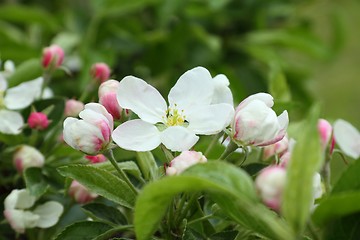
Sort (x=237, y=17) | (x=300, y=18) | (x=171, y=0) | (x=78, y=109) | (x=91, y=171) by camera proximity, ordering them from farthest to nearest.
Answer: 1. (x=300, y=18)
2. (x=237, y=17)
3. (x=171, y=0)
4. (x=78, y=109)
5. (x=91, y=171)

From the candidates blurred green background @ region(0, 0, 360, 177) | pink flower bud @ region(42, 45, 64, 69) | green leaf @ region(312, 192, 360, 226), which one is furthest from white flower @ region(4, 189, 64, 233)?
blurred green background @ region(0, 0, 360, 177)

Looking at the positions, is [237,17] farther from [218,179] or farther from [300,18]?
[218,179]

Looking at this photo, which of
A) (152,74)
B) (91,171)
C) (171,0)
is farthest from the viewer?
(152,74)

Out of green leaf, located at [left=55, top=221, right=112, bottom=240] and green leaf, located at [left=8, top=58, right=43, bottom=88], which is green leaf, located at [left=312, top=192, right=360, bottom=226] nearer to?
green leaf, located at [left=55, top=221, right=112, bottom=240]

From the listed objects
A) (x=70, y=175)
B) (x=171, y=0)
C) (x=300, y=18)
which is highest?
(x=70, y=175)

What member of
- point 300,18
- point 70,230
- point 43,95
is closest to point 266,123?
point 70,230

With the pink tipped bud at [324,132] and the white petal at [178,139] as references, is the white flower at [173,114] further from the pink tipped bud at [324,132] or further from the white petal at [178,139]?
the pink tipped bud at [324,132]

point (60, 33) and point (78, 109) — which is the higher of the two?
point (78, 109)

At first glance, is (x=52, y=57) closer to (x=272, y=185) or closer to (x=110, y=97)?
(x=110, y=97)
